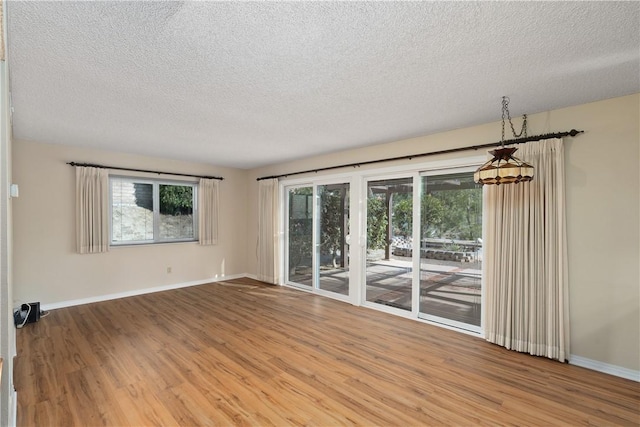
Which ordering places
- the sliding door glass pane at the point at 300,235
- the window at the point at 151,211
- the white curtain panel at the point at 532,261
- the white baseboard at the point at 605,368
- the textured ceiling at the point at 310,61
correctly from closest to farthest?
the textured ceiling at the point at 310,61
the white baseboard at the point at 605,368
the white curtain panel at the point at 532,261
the window at the point at 151,211
the sliding door glass pane at the point at 300,235

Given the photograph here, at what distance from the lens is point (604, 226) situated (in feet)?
8.99

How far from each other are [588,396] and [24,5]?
4.49 meters

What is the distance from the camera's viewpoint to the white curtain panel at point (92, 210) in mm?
4555

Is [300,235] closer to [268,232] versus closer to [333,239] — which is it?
[268,232]

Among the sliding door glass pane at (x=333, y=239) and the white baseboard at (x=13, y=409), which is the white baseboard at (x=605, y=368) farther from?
the white baseboard at (x=13, y=409)

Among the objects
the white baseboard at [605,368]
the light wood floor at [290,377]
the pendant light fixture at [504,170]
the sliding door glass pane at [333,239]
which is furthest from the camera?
the sliding door glass pane at [333,239]

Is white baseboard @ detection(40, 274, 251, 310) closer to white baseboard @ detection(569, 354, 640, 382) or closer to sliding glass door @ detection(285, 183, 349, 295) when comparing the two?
Answer: sliding glass door @ detection(285, 183, 349, 295)

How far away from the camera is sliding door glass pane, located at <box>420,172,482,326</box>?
142 inches

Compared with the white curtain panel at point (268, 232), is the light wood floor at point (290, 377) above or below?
below

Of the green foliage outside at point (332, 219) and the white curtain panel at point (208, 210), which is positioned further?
the white curtain panel at point (208, 210)

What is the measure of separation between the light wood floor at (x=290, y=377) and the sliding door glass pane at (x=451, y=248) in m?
0.34

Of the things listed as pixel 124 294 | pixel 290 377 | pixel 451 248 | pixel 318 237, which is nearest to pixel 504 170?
pixel 451 248

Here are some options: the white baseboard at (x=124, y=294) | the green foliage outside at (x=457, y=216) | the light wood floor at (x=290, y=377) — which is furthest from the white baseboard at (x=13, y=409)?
the green foliage outside at (x=457, y=216)

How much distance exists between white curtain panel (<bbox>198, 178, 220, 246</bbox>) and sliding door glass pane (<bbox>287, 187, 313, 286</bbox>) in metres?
1.56
